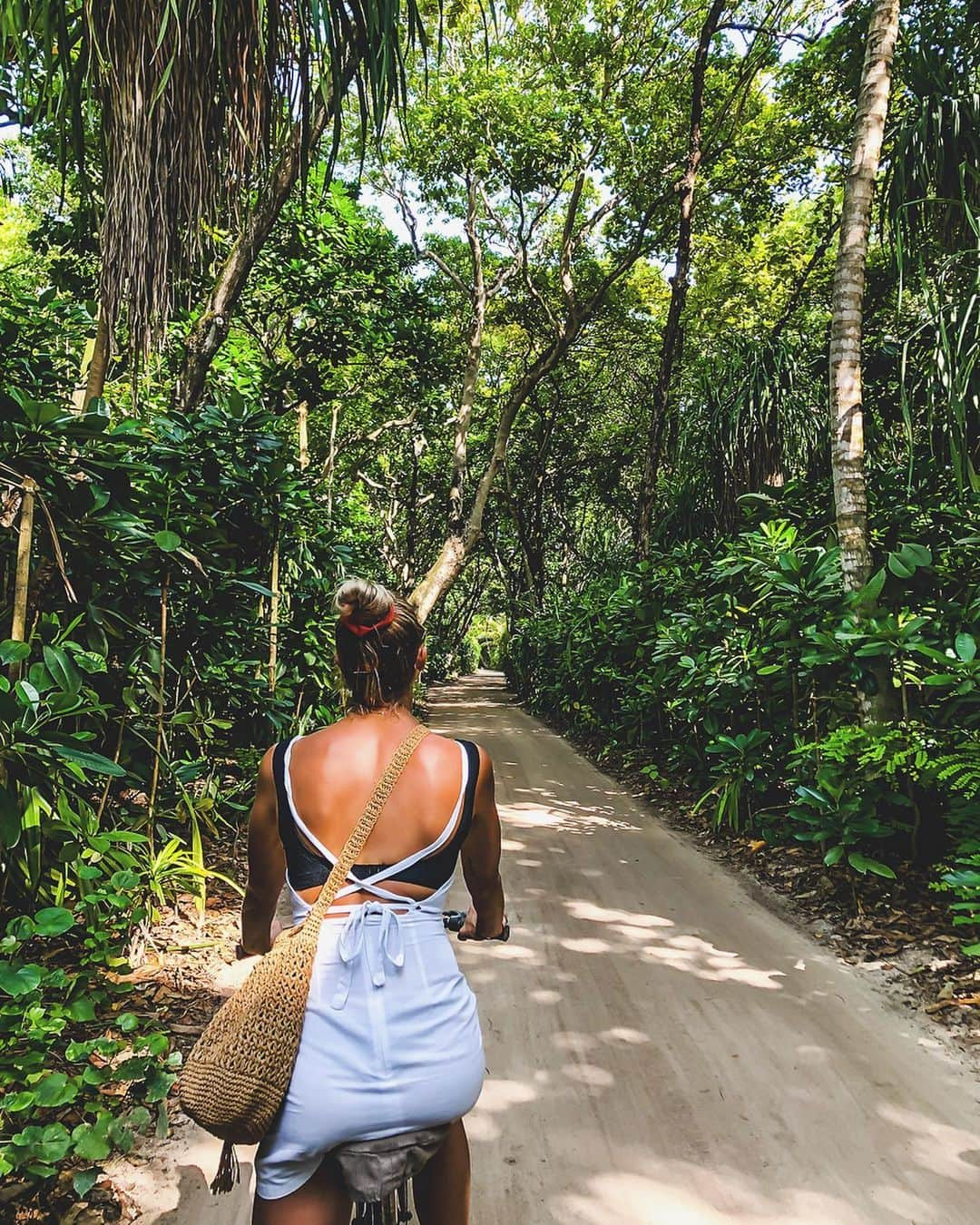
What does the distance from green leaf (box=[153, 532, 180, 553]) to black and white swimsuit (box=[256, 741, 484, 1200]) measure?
74.6 inches

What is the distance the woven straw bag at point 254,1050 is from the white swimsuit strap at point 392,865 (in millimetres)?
80

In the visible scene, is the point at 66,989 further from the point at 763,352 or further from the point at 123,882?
the point at 763,352

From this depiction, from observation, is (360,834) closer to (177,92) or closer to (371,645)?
(371,645)

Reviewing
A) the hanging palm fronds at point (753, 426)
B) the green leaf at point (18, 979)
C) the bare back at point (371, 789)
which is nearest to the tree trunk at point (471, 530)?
the hanging palm fronds at point (753, 426)

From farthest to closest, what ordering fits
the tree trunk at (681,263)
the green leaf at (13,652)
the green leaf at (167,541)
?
1. the tree trunk at (681,263)
2. the green leaf at (167,541)
3. the green leaf at (13,652)

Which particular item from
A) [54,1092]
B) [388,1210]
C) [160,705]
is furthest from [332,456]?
[388,1210]

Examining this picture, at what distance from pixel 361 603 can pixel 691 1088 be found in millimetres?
2375

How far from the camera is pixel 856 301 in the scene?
4832mm

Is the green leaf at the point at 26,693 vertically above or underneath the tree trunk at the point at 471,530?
underneath

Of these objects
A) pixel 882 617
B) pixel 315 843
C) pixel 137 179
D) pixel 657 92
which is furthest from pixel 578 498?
pixel 315 843

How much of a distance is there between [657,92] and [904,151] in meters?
8.15

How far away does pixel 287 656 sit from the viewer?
554 cm

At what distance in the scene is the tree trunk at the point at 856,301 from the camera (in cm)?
470

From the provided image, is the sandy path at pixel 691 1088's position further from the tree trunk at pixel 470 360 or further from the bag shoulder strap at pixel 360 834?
the tree trunk at pixel 470 360
